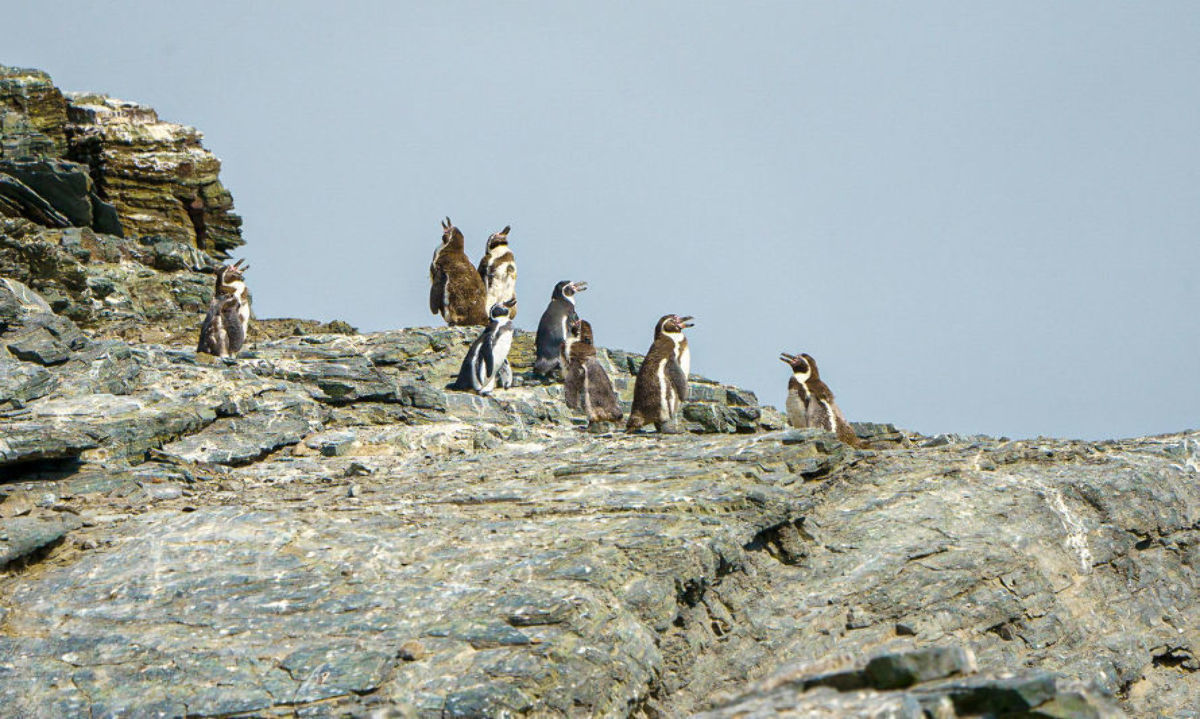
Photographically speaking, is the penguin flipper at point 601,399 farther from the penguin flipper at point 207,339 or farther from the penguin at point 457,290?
the penguin at point 457,290

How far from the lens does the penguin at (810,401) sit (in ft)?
54.5

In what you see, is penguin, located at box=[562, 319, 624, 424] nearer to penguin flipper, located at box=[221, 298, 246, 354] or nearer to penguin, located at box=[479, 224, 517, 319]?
penguin flipper, located at box=[221, 298, 246, 354]

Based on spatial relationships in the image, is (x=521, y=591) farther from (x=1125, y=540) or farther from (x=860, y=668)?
(x=1125, y=540)

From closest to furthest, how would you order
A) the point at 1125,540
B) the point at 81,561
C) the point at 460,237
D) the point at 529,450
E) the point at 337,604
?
the point at 337,604 < the point at 81,561 < the point at 1125,540 < the point at 529,450 < the point at 460,237

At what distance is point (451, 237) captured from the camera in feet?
87.3

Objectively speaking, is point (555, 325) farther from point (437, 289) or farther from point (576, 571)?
point (576, 571)

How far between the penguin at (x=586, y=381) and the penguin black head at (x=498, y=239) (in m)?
8.21

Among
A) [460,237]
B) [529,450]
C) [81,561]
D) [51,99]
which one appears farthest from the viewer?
[51,99]

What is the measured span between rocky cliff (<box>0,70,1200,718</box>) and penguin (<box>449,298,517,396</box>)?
4.00 metres

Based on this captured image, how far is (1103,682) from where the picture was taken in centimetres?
1056

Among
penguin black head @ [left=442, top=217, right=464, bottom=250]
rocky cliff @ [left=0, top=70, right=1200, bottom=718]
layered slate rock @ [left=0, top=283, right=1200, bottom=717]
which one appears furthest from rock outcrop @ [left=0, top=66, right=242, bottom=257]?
layered slate rock @ [left=0, top=283, right=1200, bottom=717]

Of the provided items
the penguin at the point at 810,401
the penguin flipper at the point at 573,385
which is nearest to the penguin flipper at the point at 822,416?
the penguin at the point at 810,401

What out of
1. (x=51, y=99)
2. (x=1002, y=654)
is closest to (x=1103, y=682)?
(x=1002, y=654)

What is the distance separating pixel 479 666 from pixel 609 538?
6.72 feet
